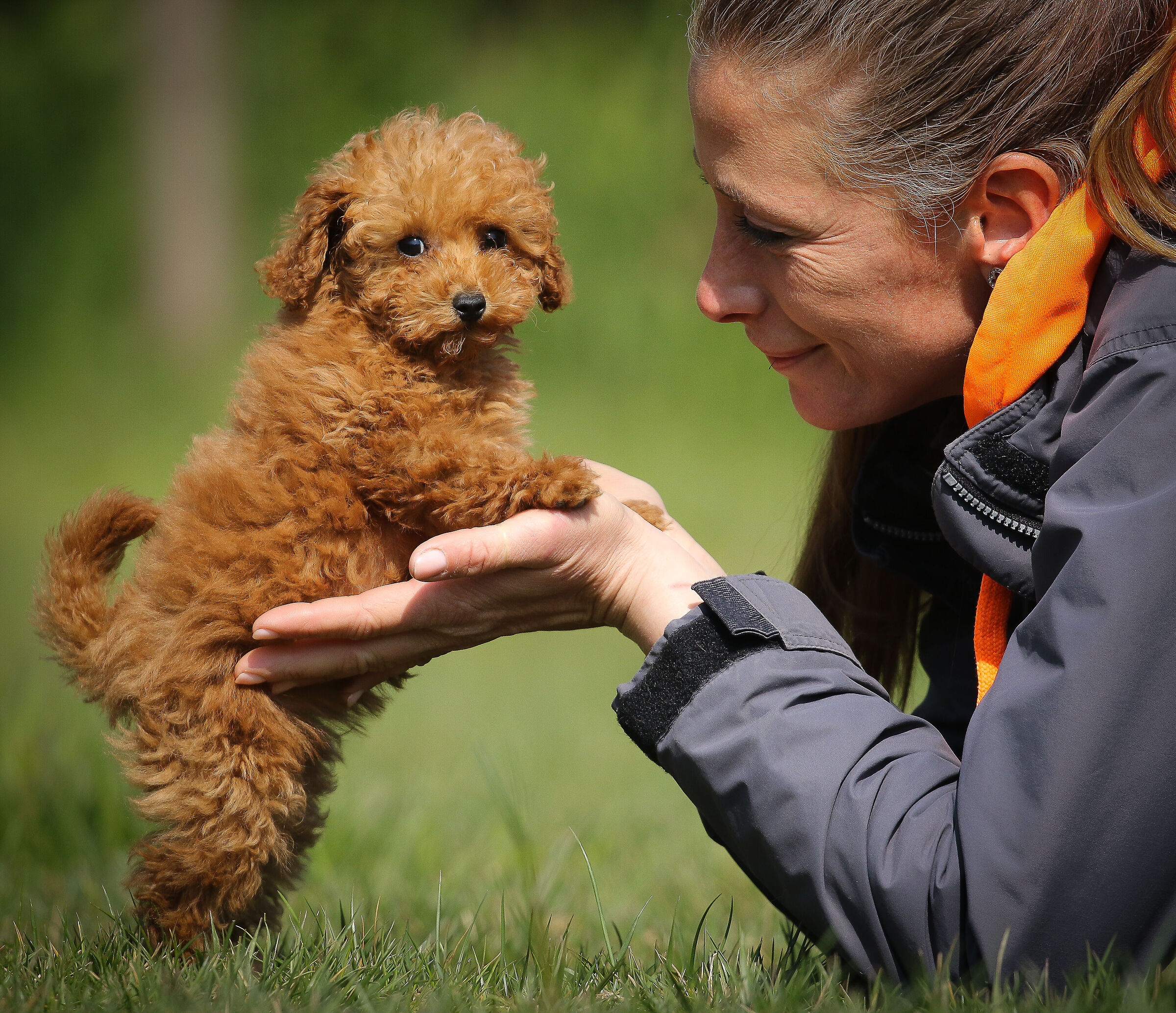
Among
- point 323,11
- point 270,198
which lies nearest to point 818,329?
point 270,198

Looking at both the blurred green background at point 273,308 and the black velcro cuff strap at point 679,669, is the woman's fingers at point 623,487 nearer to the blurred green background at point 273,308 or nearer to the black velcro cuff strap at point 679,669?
the black velcro cuff strap at point 679,669

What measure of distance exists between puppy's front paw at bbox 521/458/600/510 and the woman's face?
24.3 inches

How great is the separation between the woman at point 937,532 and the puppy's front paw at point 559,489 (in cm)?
3

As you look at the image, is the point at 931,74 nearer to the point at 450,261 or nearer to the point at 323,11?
the point at 450,261

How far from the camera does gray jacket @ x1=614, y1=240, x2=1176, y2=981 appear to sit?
164 centimetres

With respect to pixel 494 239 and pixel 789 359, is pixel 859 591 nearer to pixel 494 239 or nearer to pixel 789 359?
pixel 789 359

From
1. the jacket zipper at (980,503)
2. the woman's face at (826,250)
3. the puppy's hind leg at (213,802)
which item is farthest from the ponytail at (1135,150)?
the puppy's hind leg at (213,802)

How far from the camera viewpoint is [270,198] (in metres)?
11.7

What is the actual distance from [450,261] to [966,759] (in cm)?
138

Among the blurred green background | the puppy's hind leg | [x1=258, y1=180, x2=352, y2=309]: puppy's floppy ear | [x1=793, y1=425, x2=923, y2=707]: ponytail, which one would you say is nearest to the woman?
the puppy's hind leg

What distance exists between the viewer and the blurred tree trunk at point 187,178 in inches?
428

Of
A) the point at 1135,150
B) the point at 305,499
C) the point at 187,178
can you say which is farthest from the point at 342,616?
the point at 187,178

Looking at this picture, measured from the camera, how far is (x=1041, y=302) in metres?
2.00

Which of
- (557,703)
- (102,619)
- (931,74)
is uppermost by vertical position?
(931,74)
